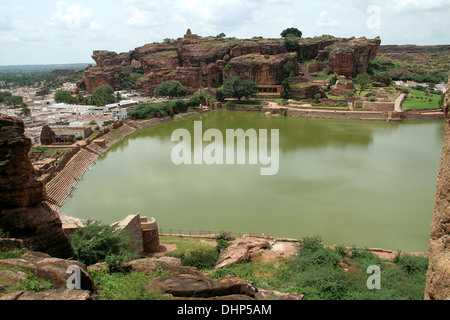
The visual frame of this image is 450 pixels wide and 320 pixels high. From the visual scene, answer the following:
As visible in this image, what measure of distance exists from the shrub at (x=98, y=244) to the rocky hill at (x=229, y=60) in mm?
46781

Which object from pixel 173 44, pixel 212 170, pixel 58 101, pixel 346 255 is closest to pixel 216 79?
pixel 173 44

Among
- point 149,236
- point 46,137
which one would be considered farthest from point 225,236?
point 46,137

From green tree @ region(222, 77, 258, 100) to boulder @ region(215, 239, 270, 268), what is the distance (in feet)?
124

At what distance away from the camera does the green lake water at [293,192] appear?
47.0 ft

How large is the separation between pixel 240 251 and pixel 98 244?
451cm

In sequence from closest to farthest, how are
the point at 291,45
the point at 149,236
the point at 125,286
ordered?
the point at 125,286 → the point at 149,236 → the point at 291,45

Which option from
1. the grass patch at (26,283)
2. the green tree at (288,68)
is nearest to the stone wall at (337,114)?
the green tree at (288,68)

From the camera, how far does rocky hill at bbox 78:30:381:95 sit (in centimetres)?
5388

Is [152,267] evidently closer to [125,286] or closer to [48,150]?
[125,286]

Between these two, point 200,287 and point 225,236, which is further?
point 225,236

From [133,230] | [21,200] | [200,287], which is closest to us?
[200,287]

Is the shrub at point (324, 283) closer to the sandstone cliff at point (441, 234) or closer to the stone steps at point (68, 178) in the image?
the sandstone cliff at point (441, 234)

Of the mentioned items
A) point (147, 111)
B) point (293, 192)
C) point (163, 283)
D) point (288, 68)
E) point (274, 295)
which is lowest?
point (293, 192)

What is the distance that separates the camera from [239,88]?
47.9m
